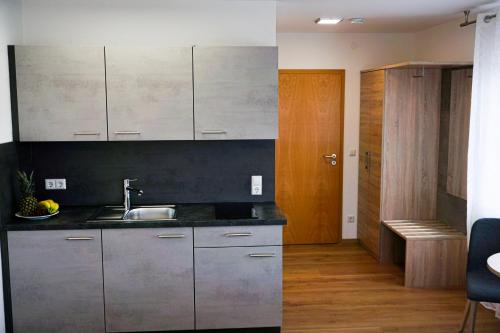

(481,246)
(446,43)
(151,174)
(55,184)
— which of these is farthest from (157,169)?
(446,43)

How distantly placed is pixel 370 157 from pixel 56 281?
3.43 metres

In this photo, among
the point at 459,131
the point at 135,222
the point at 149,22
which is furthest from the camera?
the point at 459,131

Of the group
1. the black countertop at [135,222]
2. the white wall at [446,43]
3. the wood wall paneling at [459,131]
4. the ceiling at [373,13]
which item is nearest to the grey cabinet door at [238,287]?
the black countertop at [135,222]

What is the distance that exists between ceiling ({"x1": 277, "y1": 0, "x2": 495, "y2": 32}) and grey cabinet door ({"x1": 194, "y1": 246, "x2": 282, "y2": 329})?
1938 mm

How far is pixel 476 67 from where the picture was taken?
4.11 m

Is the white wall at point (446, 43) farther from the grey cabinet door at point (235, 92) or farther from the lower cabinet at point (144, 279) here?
the lower cabinet at point (144, 279)

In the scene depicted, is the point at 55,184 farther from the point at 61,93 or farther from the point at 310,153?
the point at 310,153

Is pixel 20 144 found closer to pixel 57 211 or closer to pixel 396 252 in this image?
pixel 57 211

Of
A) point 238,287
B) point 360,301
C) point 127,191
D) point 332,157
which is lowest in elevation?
point 360,301

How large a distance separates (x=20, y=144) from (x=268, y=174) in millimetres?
1873

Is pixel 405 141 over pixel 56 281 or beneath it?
over

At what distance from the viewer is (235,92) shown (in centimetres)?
365

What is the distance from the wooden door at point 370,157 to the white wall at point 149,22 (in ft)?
5.85

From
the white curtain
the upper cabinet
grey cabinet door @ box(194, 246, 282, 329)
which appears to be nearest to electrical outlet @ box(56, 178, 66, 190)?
the upper cabinet
